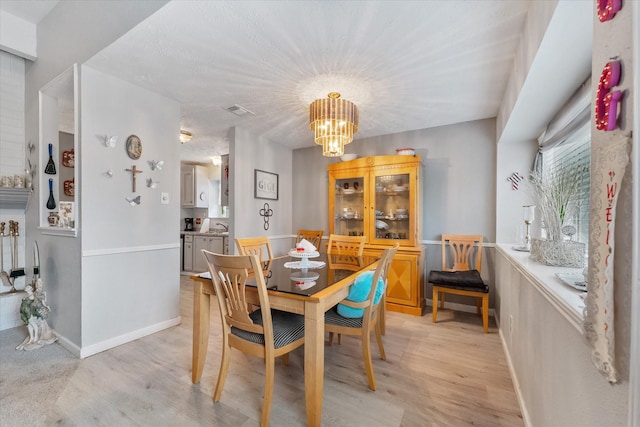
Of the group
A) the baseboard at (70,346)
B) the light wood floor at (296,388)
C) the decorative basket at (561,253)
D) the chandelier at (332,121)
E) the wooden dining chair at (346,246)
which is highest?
the chandelier at (332,121)

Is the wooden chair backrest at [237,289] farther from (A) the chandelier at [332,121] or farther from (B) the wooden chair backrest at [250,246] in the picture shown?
(A) the chandelier at [332,121]

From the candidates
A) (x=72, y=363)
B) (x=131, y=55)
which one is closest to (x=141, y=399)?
(x=72, y=363)

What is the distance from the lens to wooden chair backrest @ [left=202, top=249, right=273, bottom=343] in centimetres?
150

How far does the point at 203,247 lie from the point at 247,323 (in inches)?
164

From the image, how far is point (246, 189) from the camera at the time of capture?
3850mm

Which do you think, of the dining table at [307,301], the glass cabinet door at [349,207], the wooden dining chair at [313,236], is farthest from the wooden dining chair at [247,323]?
the wooden dining chair at [313,236]

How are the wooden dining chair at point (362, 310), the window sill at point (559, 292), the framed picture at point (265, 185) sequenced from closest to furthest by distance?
the window sill at point (559, 292), the wooden dining chair at point (362, 310), the framed picture at point (265, 185)

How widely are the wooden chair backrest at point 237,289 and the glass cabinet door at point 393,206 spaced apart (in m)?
2.33

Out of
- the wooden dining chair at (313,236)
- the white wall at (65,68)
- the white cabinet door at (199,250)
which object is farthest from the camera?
the white cabinet door at (199,250)

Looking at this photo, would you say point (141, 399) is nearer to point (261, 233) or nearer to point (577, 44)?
point (261, 233)

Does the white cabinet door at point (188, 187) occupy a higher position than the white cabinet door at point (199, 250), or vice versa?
the white cabinet door at point (188, 187)

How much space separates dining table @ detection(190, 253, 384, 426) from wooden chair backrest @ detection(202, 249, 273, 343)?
0.12 meters

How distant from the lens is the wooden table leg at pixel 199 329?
6.24ft

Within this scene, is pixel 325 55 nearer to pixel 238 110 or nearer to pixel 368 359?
pixel 238 110
